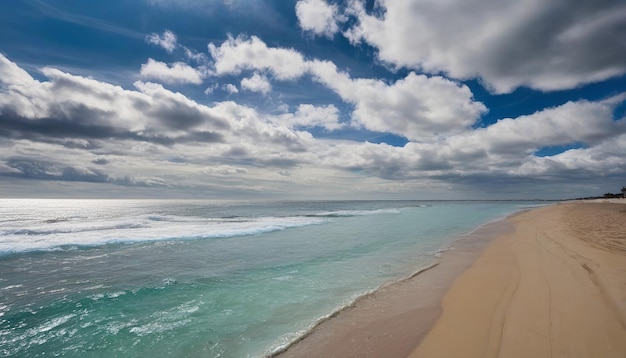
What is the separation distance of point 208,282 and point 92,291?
11.4 ft

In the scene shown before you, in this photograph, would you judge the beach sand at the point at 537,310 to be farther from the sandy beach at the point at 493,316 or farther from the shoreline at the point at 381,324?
the shoreline at the point at 381,324

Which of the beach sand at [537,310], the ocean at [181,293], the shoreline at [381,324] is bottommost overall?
the ocean at [181,293]

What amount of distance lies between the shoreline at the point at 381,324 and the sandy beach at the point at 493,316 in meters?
0.02

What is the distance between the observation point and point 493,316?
569 centimetres

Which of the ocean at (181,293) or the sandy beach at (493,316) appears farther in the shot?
the ocean at (181,293)

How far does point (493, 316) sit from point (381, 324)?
225 centimetres

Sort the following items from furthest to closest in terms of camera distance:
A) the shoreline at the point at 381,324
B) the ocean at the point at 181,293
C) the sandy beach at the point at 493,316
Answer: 1. the ocean at the point at 181,293
2. the shoreline at the point at 381,324
3. the sandy beach at the point at 493,316

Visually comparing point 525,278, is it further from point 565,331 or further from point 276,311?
point 276,311

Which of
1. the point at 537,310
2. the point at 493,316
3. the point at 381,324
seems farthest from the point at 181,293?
the point at 537,310

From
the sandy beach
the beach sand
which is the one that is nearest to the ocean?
the sandy beach

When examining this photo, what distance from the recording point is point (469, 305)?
6.55 m

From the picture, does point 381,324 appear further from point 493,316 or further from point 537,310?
point 537,310

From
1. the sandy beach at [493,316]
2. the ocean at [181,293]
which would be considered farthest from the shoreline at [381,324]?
the ocean at [181,293]

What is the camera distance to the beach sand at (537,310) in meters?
4.46
